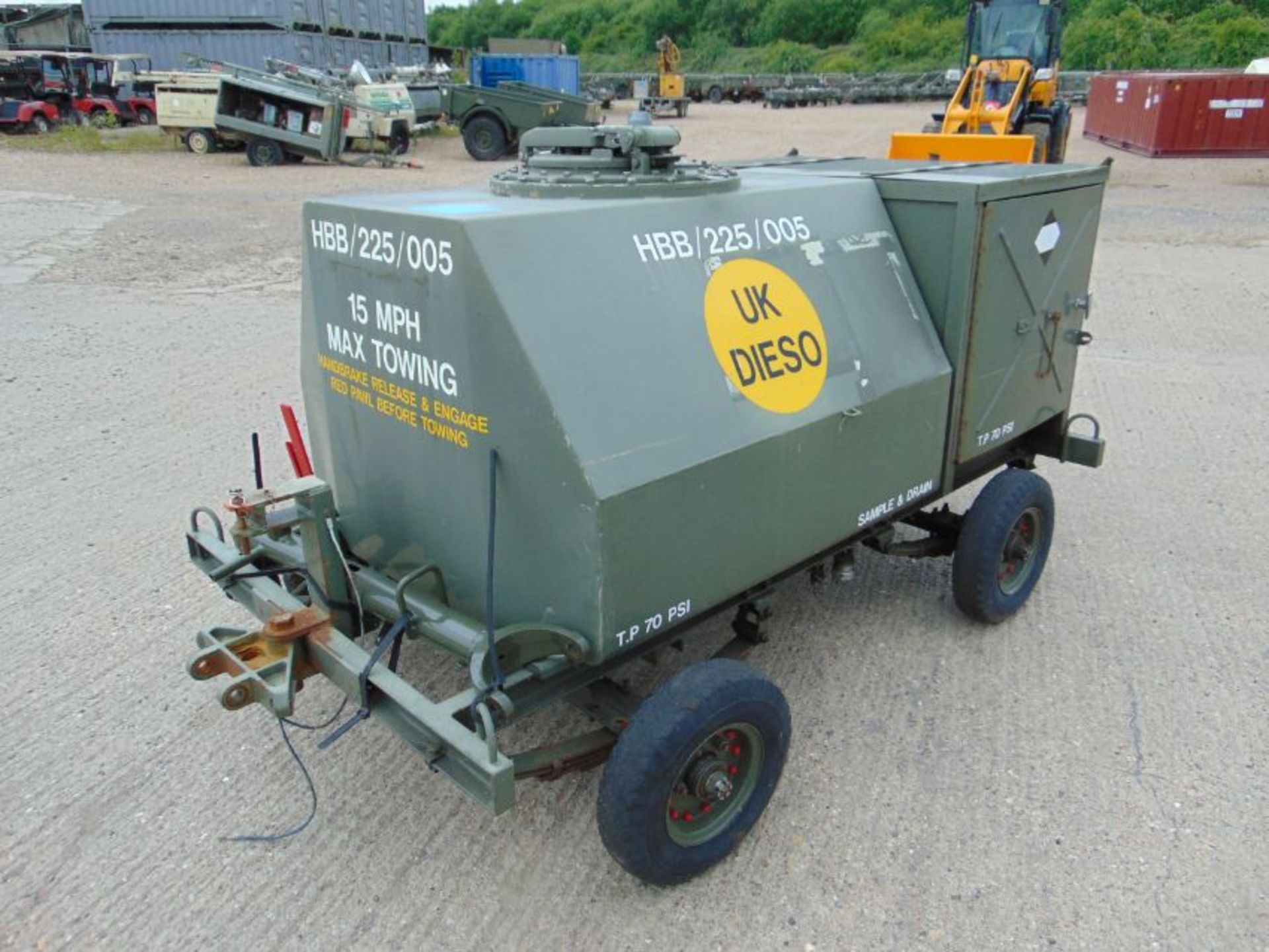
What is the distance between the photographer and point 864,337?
11.9ft

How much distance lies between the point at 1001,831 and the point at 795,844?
71 centimetres

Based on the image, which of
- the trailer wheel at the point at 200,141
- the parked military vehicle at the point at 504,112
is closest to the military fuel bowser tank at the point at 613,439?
the parked military vehicle at the point at 504,112

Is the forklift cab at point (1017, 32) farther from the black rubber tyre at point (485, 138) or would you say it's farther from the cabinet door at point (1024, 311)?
the cabinet door at point (1024, 311)

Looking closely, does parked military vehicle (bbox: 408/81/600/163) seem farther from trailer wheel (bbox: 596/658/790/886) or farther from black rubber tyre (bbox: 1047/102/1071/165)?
trailer wheel (bbox: 596/658/790/886)

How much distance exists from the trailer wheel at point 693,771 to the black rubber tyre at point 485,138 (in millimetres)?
21571

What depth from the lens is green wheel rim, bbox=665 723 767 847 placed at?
301 cm

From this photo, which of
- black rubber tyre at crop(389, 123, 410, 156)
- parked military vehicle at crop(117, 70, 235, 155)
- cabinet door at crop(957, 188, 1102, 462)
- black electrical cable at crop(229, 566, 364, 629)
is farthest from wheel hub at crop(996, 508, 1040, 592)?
parked military vehicle at crop(117, 70, 235, 155)

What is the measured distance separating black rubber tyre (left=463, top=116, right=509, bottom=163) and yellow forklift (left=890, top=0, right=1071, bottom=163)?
10.8 metres

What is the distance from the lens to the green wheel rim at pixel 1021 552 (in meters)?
4.57

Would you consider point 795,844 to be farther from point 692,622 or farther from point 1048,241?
point 1048,241

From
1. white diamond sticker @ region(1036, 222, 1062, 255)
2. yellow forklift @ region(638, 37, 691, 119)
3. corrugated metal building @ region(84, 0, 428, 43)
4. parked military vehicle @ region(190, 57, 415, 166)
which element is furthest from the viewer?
yellow forklift @ region(638, 37, 691, 119)

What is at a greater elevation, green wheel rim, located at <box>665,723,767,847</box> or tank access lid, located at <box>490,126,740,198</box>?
tank access lid, located at <box>490,126,740,198</box>

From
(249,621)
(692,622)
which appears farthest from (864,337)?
(249,621)

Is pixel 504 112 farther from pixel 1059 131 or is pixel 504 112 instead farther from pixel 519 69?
pixel 1059 131
